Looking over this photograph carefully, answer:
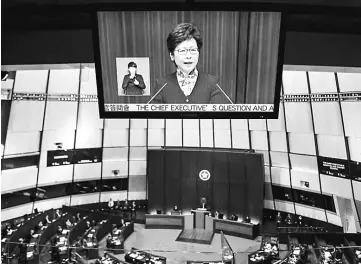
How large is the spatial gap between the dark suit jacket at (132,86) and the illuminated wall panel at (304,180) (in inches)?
392

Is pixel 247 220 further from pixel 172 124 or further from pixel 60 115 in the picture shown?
pixel 60 115

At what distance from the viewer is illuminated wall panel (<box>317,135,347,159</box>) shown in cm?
1033

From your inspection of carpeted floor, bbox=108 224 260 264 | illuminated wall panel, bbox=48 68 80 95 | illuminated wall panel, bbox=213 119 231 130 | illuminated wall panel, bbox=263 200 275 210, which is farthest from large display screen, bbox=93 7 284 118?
illuminated wall panel, bbox=263 200 275 210

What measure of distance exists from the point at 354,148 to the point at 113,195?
32.4ft

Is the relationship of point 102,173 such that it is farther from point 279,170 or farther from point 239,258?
point 239,258

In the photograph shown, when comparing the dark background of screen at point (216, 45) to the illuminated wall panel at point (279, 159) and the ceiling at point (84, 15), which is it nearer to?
the ceiling at point (84, 15)

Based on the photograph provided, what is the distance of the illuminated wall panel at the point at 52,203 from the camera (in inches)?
495

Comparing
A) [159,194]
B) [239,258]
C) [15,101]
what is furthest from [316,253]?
[15,101]

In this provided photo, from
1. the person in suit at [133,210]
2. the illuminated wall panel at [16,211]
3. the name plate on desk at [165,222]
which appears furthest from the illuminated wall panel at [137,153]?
the illuminated wall panel at [16,211]

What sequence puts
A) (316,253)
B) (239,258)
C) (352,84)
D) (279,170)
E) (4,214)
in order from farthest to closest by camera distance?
(279,170) → (4,214) → (352,84) → (316,253) → (239,258)

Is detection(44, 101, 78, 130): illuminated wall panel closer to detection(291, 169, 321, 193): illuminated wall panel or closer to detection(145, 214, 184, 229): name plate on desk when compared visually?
detection(145, 214, 184, 229): name plate on desk

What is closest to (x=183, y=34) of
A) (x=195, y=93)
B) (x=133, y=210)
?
(x=195, y=93)

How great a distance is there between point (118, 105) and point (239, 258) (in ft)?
9.97

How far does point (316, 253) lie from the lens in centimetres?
691
